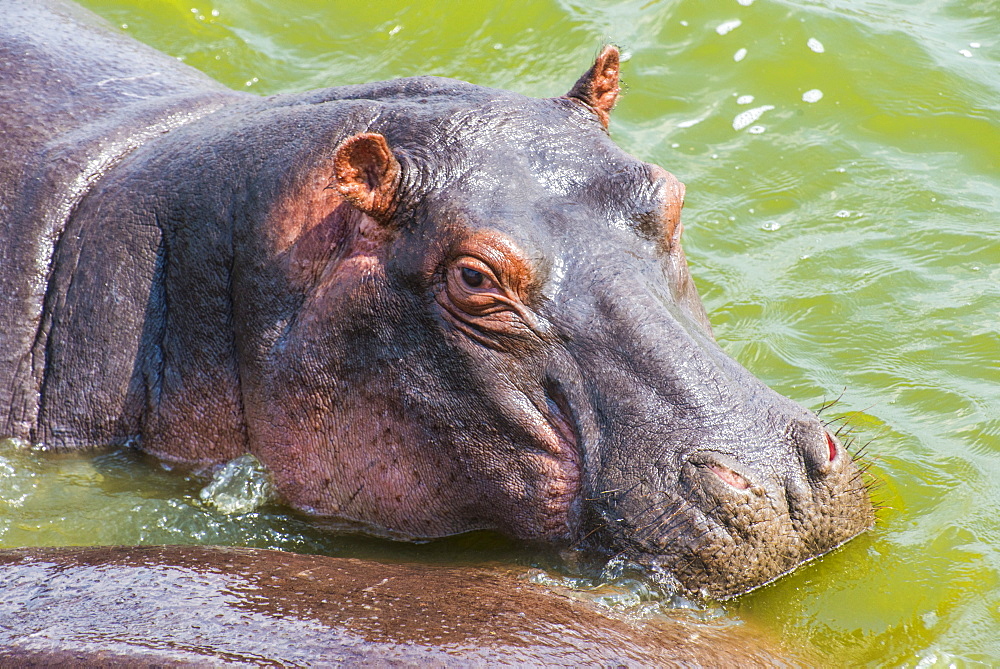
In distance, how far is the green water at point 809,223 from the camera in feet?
16.6

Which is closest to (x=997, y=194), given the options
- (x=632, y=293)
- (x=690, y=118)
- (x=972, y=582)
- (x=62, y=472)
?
(x=690, y=118)

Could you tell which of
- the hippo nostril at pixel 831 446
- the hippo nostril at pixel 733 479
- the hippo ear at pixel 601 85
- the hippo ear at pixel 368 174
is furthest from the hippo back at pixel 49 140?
the hippo nostril at pixel 831 446

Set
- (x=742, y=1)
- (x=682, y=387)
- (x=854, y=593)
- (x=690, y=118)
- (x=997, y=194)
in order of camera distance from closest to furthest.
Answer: (x=682, y=387) < (x=854, y=593) < (x=997, y=194) < (x=690, y=118) < (x=742, y=1)

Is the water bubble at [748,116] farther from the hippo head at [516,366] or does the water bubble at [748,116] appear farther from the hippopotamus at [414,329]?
the hippo head at [516,366]

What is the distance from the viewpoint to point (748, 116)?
9547mm

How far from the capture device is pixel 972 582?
5047mm

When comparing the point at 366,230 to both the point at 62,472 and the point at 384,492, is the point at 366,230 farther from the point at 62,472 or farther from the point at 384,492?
the point at 62,472

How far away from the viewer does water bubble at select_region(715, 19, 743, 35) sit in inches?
408

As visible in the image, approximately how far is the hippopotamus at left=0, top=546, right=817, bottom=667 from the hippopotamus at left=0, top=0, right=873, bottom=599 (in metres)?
0.38

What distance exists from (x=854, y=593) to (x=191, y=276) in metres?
3.20

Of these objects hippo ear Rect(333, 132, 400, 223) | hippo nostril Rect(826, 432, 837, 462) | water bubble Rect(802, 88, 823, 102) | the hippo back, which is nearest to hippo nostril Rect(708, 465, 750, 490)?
hippo nostril Rect(826, 432, 837, 462)

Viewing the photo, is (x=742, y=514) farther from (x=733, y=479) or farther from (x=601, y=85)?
(x=601, y=85)

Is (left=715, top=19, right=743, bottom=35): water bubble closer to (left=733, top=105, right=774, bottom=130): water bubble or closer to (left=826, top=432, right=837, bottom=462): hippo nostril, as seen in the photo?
(left=733, top=105, right=774, bottom=130): water bubble

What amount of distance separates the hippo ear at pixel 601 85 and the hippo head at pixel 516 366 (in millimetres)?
256
